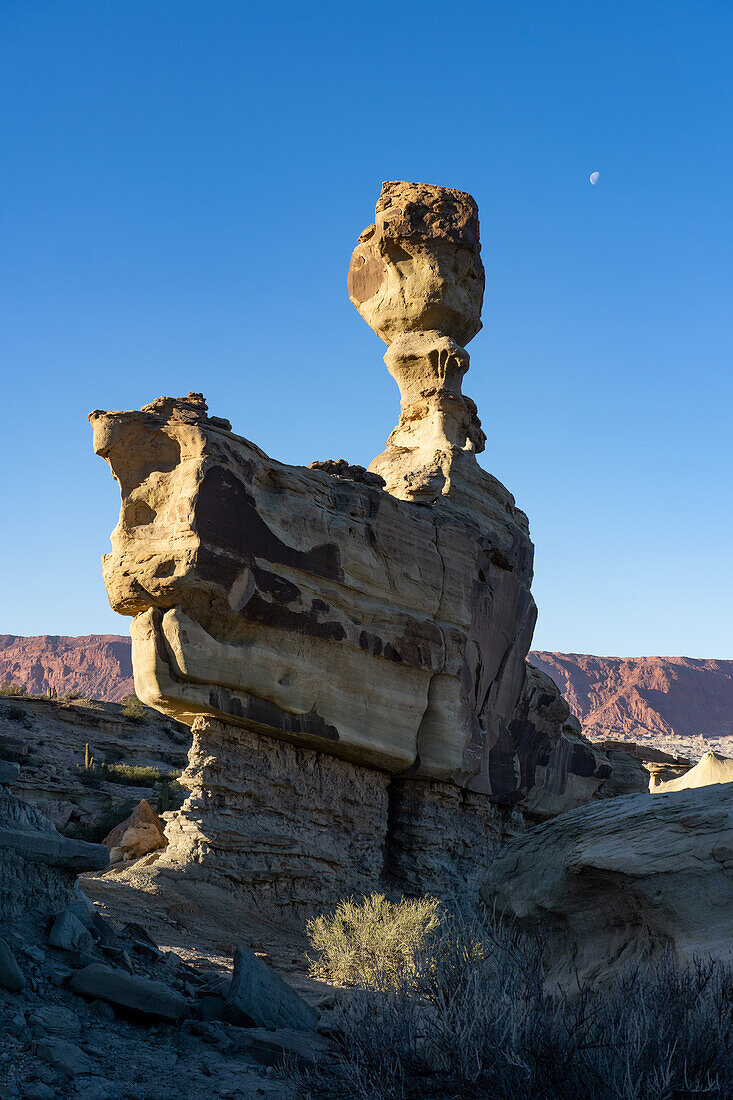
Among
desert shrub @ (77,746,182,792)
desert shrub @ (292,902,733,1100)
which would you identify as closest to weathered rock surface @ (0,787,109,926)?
desert shrub @ (292,902,733,1100)

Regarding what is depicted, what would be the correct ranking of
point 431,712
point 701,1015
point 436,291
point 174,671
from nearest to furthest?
point 701,1015 → point 174,671 → point 431,712 → point 436,291

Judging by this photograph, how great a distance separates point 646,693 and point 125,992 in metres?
118

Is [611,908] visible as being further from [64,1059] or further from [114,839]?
[114,839]

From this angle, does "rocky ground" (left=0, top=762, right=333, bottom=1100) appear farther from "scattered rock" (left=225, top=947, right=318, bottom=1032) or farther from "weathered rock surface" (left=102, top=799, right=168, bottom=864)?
"weathered rock surface" (left=102, top=799, right=168, bottom=864)

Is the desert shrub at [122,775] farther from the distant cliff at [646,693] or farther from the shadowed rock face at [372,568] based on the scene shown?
the distant cliff at [646,693]

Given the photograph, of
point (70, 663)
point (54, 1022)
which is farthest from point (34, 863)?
point (70, 663)

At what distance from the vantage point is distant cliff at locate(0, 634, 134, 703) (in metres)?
114

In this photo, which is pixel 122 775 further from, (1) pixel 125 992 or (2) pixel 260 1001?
(1) pixel 125 992

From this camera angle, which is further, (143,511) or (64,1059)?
(143,511)

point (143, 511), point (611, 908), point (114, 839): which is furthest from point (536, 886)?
point (114, 839)

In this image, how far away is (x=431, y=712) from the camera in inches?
617

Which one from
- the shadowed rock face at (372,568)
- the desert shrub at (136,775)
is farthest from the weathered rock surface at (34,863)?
the desert shrub at (136,775)

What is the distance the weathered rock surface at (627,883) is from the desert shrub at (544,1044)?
37cm

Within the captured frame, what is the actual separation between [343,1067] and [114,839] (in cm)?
1197
